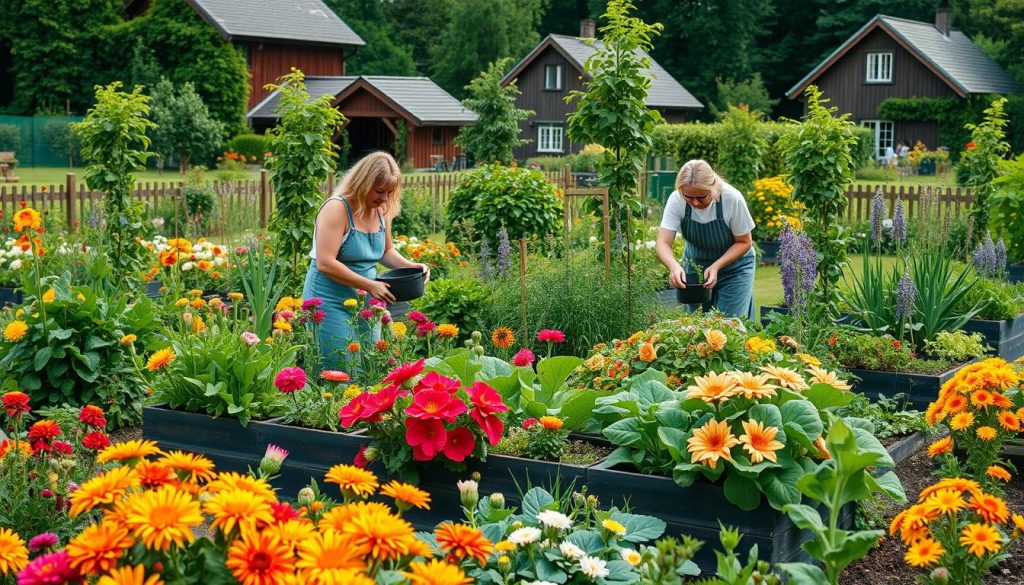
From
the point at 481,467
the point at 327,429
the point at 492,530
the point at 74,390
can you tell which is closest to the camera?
the point at 492,530

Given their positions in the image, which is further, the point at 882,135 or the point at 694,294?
the point at 882,135

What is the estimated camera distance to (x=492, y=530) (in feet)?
9.62

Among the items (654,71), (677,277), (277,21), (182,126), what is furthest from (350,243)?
(654,71)

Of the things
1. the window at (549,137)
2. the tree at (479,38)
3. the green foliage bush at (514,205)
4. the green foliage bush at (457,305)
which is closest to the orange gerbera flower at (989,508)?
the green foliage bush at (457,305)

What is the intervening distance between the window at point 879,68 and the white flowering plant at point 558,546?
44.8 meters

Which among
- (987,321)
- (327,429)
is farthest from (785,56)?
(327,429)

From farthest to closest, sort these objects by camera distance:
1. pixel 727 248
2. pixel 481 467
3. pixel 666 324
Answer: pixel 727 248 < pixel 666 324 < pixel 481 467

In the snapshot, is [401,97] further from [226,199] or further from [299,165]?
[299,165]

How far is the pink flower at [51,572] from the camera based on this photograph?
1806 millimetres

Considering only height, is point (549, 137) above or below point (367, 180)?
above

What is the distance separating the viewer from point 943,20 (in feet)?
147

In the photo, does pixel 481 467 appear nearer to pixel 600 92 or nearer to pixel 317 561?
pixel 317 561

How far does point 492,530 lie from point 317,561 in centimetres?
114

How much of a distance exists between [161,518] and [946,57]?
45959 mm
